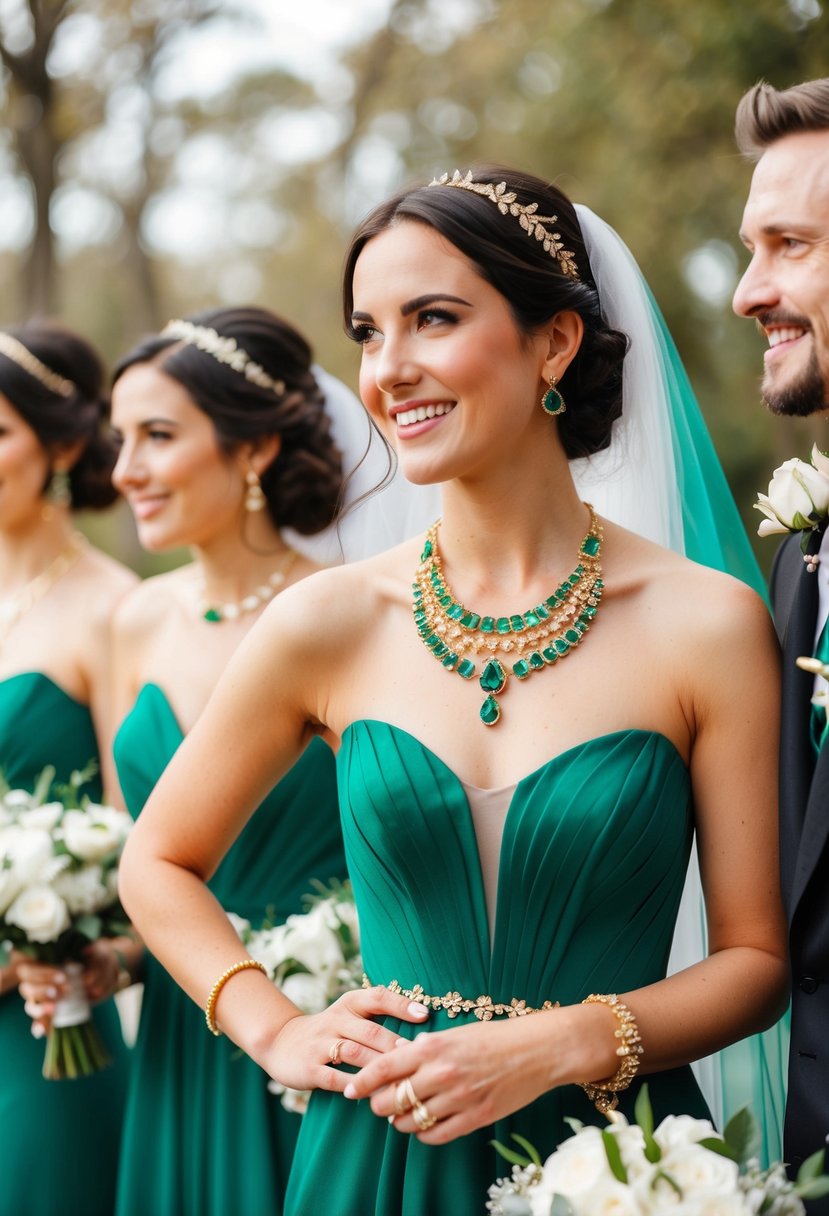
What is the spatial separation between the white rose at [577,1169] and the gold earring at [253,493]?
282 cm

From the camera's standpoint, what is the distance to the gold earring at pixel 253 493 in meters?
4.51

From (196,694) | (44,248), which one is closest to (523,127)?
(44,248)

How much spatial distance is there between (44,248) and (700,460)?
1266 cm

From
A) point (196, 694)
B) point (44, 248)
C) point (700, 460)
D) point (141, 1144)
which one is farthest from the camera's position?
point (44, 248)

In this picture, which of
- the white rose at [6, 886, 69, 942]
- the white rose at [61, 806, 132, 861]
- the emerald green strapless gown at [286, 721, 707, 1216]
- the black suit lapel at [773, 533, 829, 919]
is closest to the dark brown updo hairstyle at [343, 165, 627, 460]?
the black suit lapel at [773, 533, 829, 919]

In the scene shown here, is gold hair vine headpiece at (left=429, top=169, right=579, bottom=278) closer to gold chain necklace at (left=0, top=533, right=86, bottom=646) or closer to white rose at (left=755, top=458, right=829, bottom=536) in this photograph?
white rose at (left=755, top=458, right=829, bottom=536)

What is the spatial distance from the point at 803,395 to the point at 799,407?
3cm

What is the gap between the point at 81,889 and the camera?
13.0 feet

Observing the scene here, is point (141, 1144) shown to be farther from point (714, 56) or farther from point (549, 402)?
point (714, 56)

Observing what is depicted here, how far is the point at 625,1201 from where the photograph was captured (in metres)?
1.92

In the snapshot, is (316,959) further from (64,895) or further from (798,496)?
(798,496)

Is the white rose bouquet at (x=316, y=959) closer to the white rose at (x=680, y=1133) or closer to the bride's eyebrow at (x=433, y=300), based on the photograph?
the white rose at (x=680, y=1133)

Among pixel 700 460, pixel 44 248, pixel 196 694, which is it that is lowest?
pixel 196 694

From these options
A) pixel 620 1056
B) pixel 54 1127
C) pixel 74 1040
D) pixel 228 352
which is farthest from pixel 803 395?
pixel 54 1127
